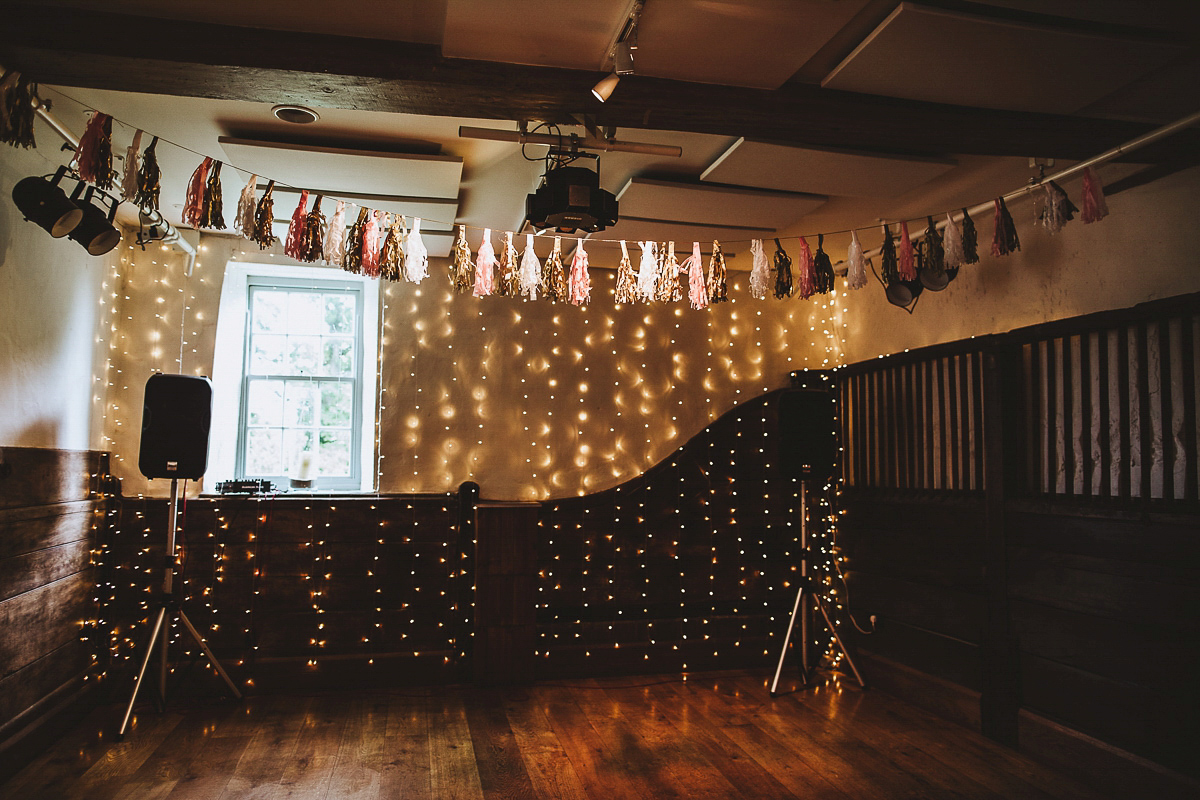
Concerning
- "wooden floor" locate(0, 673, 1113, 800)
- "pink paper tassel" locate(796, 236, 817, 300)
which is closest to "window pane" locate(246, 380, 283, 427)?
"wooden floor" locate(0, 673, 1113, 800)

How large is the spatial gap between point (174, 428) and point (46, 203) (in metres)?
1.32

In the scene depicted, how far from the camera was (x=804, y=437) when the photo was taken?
15.6 ft

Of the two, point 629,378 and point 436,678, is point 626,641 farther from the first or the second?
point 629,378

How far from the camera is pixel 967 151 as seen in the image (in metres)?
3.08

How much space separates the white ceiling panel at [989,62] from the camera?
230 centimetres

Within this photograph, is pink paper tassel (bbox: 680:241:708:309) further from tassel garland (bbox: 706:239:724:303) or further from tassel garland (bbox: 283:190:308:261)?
tassel garland (bbox: 283:190:308:261)

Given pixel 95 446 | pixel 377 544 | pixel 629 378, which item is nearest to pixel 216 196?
pixel 95 446

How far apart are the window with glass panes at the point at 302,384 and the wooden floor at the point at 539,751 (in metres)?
1.52

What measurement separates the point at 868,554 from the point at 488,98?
12.2ft

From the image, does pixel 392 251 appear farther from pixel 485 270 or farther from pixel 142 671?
pixel 142 671

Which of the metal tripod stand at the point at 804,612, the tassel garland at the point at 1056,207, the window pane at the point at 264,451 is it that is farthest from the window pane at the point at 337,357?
the tassel garland at the point at 1056,207

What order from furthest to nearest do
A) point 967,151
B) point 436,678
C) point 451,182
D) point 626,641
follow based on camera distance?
1. point 626,641
2. point 436,678
3. point 451,182
4. point 967,151

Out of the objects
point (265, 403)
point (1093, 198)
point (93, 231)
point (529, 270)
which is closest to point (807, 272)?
point (1093, 198)

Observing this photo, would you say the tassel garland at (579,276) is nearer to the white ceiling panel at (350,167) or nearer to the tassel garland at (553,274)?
the tassel garland at (553,274)
